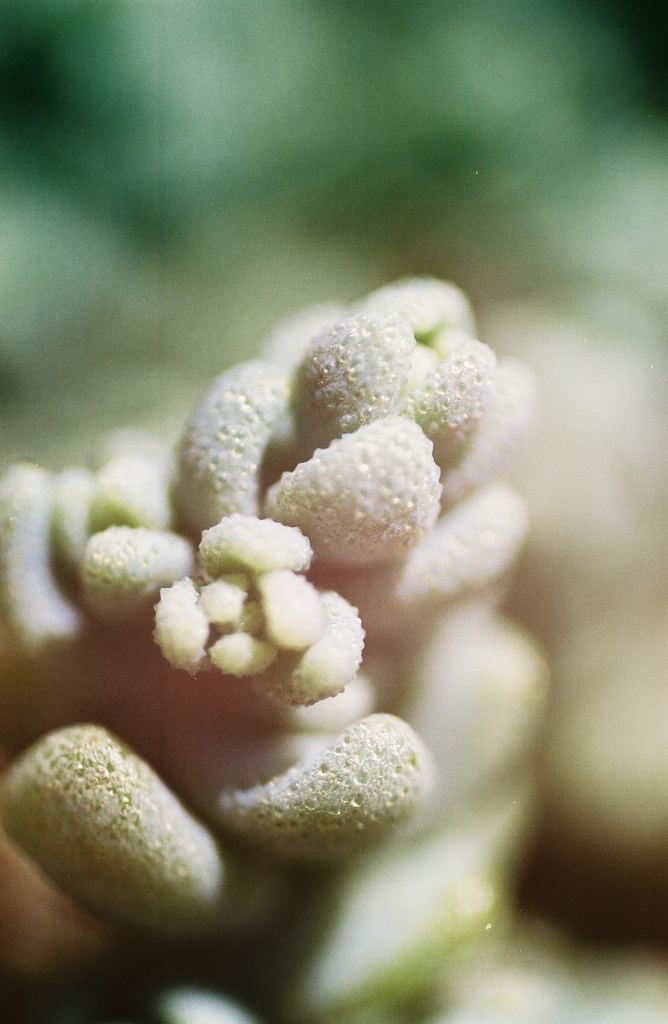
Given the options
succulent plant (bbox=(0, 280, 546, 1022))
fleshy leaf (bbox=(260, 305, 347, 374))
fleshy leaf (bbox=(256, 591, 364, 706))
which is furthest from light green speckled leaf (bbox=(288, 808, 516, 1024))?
fleshy leaf (bbox=(260, 305, 347, 374))

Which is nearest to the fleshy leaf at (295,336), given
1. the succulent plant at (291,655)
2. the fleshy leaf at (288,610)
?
the succulent plant at (291,655)

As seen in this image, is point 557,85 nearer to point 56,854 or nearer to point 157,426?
point 157,426

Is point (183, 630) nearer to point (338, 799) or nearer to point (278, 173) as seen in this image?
point (338, 799)

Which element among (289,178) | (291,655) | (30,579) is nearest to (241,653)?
(291,655)

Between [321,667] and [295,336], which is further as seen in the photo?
[295,336]

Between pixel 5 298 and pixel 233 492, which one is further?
pixel 5 298

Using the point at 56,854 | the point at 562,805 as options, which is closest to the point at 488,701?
the point at 562,805

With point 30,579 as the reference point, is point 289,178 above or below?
above
